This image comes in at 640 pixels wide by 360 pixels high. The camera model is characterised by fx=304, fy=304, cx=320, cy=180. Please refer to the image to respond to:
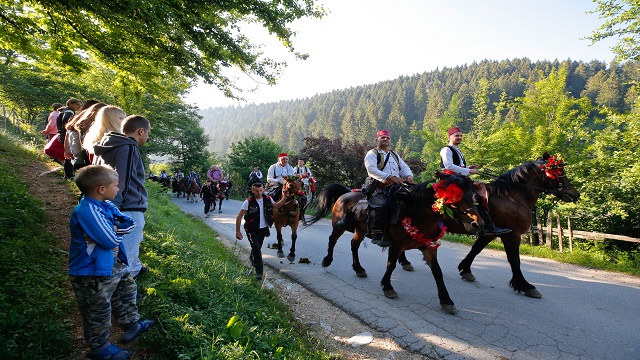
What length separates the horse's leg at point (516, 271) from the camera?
16.4 feet

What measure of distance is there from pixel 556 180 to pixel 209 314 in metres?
6.27

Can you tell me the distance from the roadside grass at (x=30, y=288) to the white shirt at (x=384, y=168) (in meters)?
4.52

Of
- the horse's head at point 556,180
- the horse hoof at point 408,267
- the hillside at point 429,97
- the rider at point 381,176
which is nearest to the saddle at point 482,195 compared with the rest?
the horse's head at point 556,180

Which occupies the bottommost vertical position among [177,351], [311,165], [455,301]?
[455,301]

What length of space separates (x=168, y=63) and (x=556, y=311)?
24.6 feet

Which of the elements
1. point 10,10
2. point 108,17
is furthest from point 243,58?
point 10,10

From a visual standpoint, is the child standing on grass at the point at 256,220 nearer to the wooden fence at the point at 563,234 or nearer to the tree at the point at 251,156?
the wooden fence at the point at 563,234

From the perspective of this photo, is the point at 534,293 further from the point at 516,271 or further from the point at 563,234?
the point at 563,234

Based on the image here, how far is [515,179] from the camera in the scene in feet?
19.3

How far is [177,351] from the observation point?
2545mm

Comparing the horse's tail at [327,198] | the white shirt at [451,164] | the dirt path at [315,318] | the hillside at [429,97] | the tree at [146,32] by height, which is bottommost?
the dirt path at [315,318]

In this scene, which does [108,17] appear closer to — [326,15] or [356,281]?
[326,15]

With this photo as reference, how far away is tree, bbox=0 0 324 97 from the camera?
4.31 metres

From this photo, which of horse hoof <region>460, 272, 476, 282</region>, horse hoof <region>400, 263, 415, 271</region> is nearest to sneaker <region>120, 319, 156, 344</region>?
horse hoof <region>400, 263, 415, 271</region>
